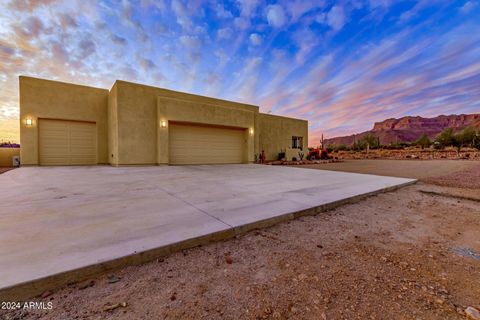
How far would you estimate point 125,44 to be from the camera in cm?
870

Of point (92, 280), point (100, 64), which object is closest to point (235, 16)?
point (100, 64)

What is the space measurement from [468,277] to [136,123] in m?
10.2

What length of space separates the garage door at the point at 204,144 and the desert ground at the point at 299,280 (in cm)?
855

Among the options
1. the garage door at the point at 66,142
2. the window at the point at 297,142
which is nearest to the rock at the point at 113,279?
the garage door at the point at 66,142

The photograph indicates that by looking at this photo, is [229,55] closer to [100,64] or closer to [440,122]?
[100,64]

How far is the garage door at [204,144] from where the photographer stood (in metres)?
9.73

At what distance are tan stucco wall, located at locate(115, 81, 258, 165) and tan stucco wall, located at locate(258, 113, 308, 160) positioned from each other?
4534 millimetres

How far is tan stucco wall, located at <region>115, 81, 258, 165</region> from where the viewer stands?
8.37 metres

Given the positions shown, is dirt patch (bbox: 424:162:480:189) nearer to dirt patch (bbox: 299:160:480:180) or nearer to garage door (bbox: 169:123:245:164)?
dirt patch (bbox: 299:160:480:180)

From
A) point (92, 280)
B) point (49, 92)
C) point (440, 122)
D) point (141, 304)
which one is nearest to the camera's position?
point (141, 304)

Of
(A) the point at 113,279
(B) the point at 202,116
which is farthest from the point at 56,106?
(A) the point at 113,279

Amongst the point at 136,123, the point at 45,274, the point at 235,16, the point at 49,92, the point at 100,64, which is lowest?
the point at 45,274

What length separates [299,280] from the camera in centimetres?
131

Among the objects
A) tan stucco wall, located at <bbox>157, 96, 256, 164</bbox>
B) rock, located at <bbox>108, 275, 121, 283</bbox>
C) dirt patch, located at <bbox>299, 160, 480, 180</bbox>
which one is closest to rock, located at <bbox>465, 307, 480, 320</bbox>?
rock, located at <bbox>108, 275, 121, 283</bbox>
